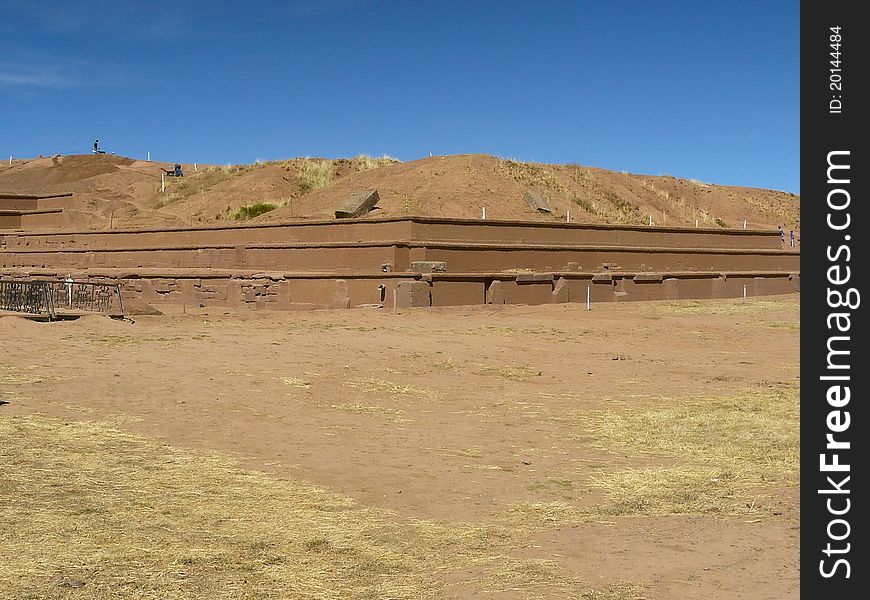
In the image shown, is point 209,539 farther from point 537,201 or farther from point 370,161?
point 370,161

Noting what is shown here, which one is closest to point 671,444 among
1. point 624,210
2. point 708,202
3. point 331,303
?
point 331,303

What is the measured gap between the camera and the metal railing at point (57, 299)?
59.0ft

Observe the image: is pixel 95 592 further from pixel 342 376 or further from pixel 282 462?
pixel 342 376

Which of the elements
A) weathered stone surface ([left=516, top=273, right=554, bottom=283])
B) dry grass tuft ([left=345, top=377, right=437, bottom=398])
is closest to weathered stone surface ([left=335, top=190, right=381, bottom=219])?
weathered stone surface ([left=516, top=273, right=554, bottom=283])

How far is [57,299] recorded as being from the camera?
2122 cm

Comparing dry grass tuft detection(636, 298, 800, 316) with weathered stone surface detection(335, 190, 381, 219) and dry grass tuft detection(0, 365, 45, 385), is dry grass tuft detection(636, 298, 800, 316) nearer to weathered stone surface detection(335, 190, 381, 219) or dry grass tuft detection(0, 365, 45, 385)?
weathered stone surface detection(335, 190, 381, 219)

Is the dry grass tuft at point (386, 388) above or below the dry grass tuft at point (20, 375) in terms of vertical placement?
below

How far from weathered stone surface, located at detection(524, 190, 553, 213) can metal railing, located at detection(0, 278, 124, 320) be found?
15.4 m

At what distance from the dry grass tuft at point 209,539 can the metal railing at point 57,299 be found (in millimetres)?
11282

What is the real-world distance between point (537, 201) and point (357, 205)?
7426 millimetres

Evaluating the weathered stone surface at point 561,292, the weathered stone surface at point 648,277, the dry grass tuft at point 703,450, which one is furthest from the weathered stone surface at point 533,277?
the dry grass tuft at point 703,450

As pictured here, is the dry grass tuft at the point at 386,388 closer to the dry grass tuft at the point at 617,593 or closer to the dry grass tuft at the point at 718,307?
the dry grass tuft at the point at 617,593

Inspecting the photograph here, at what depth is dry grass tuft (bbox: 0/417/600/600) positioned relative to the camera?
464 cm

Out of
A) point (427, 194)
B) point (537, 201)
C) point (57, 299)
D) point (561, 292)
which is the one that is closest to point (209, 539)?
point (57, 299)
